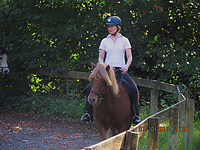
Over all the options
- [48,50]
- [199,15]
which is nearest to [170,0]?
[199,15]

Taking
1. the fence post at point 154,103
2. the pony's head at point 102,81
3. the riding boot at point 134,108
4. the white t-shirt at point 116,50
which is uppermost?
the white t-shirt at point 116,50

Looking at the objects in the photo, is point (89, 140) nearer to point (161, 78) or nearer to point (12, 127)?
point (12, 127)

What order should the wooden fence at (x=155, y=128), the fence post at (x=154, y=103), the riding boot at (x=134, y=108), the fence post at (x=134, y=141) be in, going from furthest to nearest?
the fence post at (x=154, y=103) < the riding boot at (x=134, y=108) < the fence post at (x=134, y=141) < the wooden fence at (x=155, y=128)

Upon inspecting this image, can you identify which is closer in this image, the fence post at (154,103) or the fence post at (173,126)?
the fence post at (173,126)

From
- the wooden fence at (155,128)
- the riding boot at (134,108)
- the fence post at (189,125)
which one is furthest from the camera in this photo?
the fence post at (189,125)

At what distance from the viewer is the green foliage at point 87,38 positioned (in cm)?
→ 934

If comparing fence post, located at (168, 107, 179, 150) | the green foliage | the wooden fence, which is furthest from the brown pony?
the green foliage

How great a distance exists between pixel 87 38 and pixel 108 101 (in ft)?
20.8

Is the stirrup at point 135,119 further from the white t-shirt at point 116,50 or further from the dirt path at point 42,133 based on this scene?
the dirt path at point 42,133

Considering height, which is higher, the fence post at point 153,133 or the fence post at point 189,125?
the fence post at point 153,133

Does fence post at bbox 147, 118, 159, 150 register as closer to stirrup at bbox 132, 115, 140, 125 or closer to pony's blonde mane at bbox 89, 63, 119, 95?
pony's blonde mane at bbox 89, 63, 119, 95

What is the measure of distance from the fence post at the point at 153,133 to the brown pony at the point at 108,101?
43.7 inches

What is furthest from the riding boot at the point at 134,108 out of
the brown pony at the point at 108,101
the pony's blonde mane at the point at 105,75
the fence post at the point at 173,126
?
the fence post at the point at 173,126

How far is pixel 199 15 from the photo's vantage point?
31.3 ft
